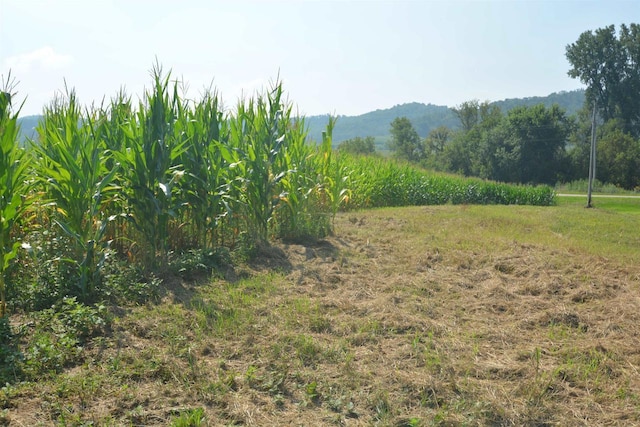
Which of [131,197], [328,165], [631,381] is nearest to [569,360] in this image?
[631,381]

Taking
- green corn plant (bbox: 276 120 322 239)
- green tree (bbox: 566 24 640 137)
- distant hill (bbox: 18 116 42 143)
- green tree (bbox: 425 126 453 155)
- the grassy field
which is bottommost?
the grassy field

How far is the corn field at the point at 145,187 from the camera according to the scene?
5.16 m

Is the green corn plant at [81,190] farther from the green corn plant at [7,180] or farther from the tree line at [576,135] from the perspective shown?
the tree line at [576,135]

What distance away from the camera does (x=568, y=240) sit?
10.2 meters

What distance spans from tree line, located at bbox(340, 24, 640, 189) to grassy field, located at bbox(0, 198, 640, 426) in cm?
3623

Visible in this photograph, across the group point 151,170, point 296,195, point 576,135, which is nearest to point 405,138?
point 576,135

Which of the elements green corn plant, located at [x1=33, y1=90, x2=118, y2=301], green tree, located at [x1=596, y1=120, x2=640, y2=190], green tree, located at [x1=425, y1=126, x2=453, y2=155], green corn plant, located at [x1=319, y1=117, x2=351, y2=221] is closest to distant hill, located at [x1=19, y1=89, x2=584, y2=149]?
green tree, located at [x1=425, y1=126, x2=453, y2=155]

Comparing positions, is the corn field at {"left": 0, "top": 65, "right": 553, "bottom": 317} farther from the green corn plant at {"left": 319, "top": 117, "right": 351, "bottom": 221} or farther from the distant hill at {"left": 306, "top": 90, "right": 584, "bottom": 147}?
the distant hill at {"left": 306, "top": 90, "right": 584, "bottom": 147}

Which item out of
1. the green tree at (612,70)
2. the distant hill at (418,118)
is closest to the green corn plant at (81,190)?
the green tree at (612,70)

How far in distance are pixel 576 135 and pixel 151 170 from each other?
184 ft

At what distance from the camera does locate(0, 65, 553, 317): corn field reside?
516 cm

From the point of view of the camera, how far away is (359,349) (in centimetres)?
452

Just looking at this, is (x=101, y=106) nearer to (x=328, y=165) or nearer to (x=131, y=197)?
(x=131, y=197)

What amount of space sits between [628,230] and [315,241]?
840cm
